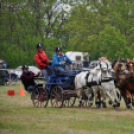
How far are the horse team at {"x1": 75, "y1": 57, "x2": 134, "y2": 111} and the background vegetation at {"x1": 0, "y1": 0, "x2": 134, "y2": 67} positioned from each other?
9.60 metres

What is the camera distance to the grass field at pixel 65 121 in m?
8.54

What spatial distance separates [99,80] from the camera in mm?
12984

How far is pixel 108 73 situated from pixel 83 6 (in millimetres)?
20059

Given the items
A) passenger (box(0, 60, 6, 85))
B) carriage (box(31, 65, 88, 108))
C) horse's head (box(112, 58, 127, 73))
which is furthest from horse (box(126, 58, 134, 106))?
passenger (box(0, 60, 6, 85))

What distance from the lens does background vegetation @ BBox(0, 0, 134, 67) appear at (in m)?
24.2

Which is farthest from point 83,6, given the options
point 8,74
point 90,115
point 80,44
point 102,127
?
point 102,127

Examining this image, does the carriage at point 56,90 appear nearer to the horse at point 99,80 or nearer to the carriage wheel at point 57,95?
the carriage wheel at point 57,95

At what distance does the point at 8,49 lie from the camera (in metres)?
24.8

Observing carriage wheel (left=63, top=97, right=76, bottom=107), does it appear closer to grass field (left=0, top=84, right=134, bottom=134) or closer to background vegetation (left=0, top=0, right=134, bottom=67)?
grass field (left=0, top=84, right=134, bottom=134)

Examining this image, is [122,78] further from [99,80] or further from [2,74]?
[2,74]

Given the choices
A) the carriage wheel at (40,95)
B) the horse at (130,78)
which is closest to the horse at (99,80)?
the horse at (130,78)

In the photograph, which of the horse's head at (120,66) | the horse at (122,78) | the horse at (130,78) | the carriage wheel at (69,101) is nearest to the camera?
the horse at (130,78)

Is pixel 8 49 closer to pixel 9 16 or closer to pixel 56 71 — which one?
pixel 9 16

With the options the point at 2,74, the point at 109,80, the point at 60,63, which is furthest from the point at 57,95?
the point at 2,74
